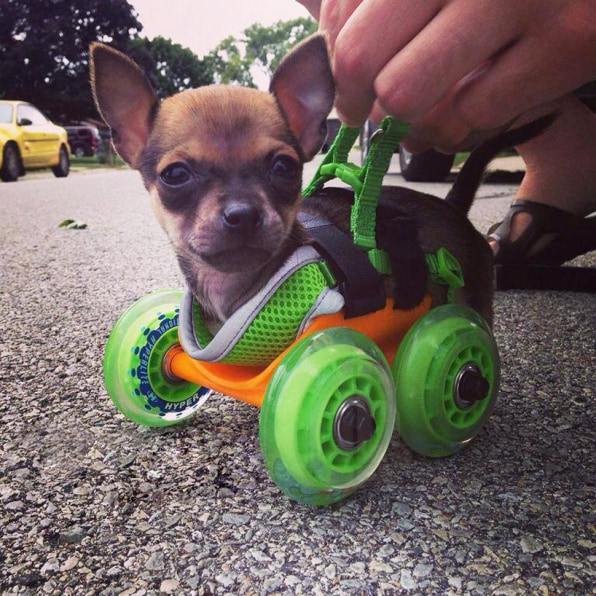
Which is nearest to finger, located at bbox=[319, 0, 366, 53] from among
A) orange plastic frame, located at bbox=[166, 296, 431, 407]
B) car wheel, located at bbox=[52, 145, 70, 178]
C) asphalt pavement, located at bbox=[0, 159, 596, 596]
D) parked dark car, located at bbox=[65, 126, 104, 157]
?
orange plastic frame, located at bbox=[166, 296, 431, 407]

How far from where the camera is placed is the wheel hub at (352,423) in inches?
34.7

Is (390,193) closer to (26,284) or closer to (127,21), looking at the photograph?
(26,284)

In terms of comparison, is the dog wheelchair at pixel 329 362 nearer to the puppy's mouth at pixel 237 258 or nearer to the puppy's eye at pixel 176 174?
the puppy's mouth at pixel 237 258

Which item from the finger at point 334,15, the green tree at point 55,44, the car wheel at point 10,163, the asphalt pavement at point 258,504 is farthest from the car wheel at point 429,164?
the car wheel at point 10,163

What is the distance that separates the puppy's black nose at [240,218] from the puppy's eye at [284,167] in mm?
131

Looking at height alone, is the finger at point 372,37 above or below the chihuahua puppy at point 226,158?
above

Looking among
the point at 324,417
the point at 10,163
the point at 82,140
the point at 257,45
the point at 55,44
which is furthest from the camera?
the point at 257,45

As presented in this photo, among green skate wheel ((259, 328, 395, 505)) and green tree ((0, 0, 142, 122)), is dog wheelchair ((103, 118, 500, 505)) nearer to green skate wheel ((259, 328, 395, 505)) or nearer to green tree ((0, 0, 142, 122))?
green skate wheel ((259, 328, 395, 505))

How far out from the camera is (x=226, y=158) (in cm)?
103

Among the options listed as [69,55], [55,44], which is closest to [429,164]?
[69,55]

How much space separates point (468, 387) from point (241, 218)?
0.47 m

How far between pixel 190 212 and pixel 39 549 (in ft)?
1.81

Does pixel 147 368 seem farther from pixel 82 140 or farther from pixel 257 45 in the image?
pixel 257 45

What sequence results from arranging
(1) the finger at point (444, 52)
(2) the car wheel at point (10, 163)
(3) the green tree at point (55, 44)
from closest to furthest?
(1) the finger at point (444, 52), (3) the green tree at point (55, 44), (2) the car wheel at point (10, 163)
